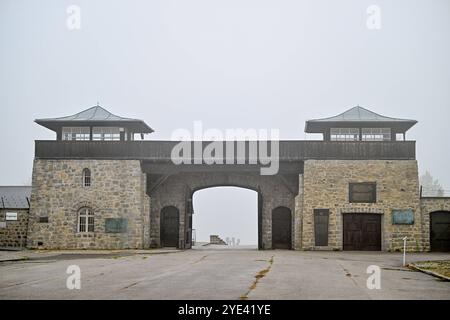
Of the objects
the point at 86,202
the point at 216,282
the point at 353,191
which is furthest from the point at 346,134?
the point at 216,282

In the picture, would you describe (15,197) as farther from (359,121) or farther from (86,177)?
(359,121)

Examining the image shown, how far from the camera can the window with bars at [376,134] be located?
29281 millimetres

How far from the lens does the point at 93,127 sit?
2950 cm

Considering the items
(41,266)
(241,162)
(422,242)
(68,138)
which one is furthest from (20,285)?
(422,242)

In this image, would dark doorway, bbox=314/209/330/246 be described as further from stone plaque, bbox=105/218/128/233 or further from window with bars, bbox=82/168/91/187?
window with bars, bbox=82/168/91/187

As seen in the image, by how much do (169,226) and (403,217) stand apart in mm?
11813

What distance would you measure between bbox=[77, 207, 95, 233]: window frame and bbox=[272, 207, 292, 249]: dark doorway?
9206 mm

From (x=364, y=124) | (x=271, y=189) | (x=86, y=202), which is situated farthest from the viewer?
(x=271, y=189)

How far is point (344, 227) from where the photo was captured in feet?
90.6

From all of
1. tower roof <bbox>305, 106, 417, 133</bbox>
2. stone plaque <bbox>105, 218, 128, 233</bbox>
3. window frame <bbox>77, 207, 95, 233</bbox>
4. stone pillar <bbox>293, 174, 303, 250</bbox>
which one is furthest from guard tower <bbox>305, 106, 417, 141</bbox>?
window frame <bbox>77, 207, 95, 233</bbox>

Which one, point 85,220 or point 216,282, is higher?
point 85,220

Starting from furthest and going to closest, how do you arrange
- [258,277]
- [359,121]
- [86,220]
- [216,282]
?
[359,121], [86,220], [258,277], [216,282]
